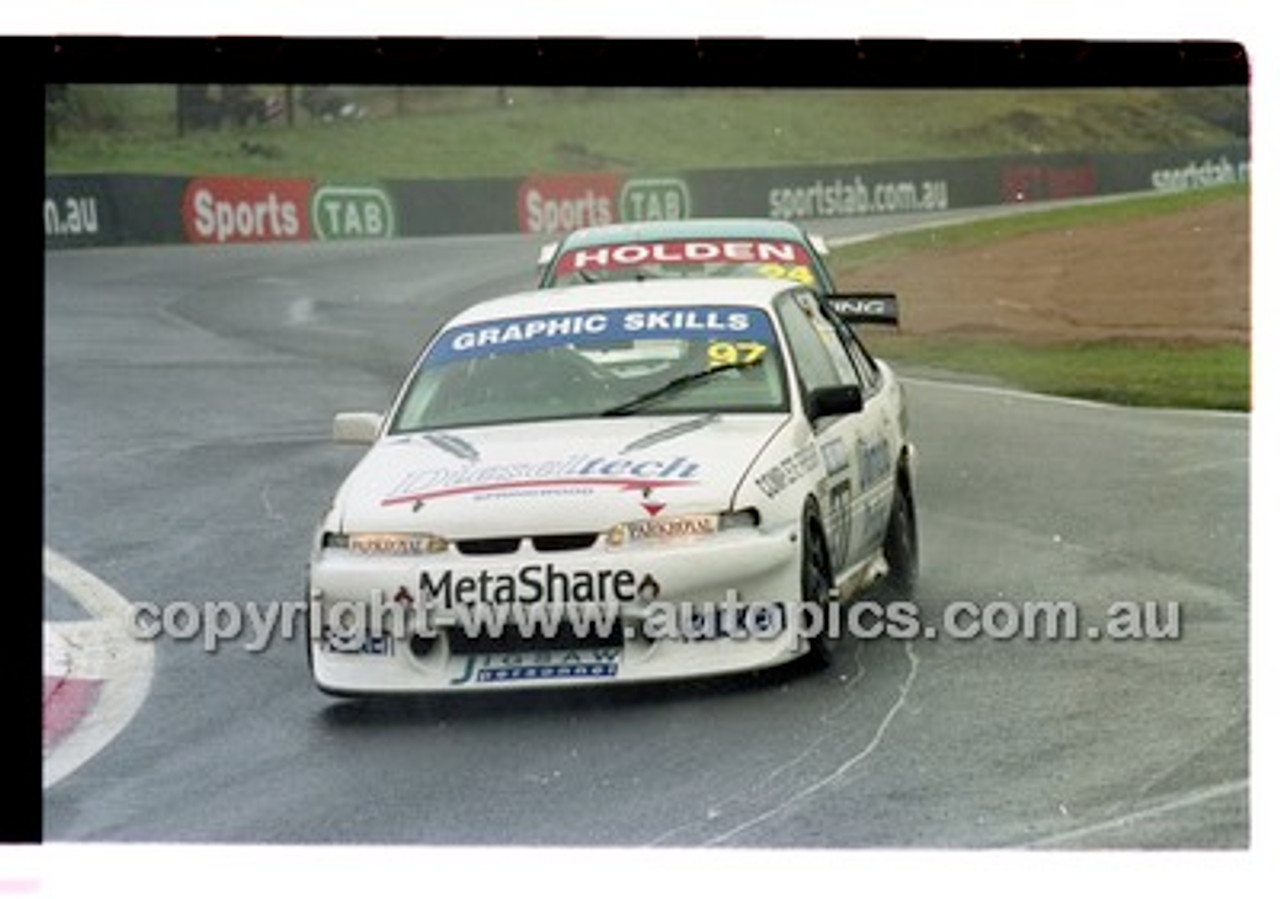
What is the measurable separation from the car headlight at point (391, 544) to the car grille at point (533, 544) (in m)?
0.05

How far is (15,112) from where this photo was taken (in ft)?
31.9

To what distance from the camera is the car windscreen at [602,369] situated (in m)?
9.95

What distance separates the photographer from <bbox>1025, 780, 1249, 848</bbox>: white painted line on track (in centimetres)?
962

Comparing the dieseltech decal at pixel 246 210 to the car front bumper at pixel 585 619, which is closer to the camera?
the car front bumper at pixel 585 619

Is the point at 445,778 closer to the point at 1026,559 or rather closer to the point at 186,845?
the point at 186,845

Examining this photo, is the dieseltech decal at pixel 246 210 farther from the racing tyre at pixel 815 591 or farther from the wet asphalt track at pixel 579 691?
the racing tyre at pixel 815 591

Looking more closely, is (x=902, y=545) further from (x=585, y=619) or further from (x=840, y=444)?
(x=585, y=619)

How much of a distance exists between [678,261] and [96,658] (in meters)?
1.73

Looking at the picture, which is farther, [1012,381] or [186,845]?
[1012,381]

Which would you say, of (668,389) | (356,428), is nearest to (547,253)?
(668,389)

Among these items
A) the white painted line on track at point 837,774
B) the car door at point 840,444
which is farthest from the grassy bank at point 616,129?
the white painted line on track at point 837,774

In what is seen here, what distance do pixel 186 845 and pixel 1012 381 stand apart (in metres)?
2.35

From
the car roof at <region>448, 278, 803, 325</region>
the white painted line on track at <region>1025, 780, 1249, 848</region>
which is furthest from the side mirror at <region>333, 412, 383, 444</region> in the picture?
the white painted line on track at <region>1025, 780, 1249, 848</region>

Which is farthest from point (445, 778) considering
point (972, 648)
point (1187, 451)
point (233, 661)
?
point (1187, 451)
